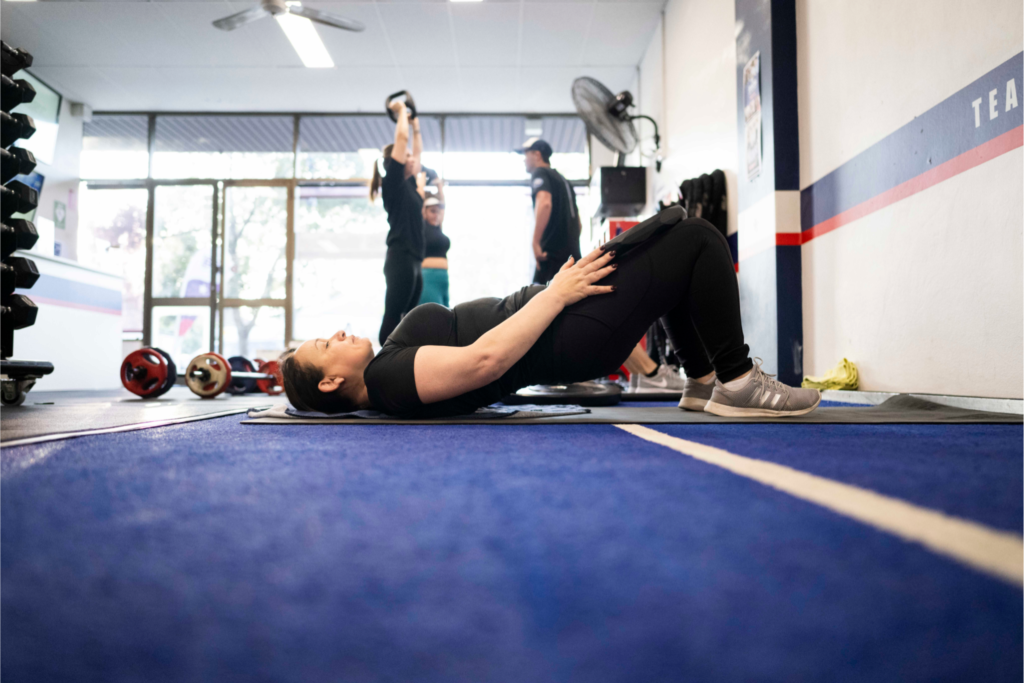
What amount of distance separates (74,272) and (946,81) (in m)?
5.99

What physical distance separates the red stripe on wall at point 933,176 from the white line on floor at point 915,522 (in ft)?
5.54

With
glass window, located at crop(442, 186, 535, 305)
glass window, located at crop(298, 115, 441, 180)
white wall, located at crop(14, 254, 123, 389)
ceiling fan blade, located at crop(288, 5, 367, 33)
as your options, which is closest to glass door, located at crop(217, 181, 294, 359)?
glass window, located at crop(298, 115, 441, 180)

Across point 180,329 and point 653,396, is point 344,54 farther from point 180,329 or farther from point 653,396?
point 653,396

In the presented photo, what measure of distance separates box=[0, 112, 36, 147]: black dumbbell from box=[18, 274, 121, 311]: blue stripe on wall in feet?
7.62

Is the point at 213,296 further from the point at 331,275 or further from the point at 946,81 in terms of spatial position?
the point at 946,81

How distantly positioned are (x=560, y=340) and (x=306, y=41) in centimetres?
574

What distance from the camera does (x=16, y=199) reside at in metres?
2.60

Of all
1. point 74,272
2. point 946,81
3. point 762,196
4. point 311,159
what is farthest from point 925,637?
point 311,159

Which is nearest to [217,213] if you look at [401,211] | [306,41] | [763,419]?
[306,41]

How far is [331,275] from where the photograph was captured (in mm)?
7770

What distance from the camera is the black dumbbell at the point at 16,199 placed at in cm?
257

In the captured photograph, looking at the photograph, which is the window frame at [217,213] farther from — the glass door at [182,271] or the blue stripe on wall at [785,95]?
the blue stripe on wall at [785,95]

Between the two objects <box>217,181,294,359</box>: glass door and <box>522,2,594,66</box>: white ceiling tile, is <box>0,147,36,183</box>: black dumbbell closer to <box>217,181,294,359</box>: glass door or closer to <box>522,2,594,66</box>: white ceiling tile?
<box>522,2,594,66</box>: white ceiling tile

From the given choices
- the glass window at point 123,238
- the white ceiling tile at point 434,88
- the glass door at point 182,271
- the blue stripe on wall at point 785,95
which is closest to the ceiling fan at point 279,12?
the white ceiling tile at point 434,88
